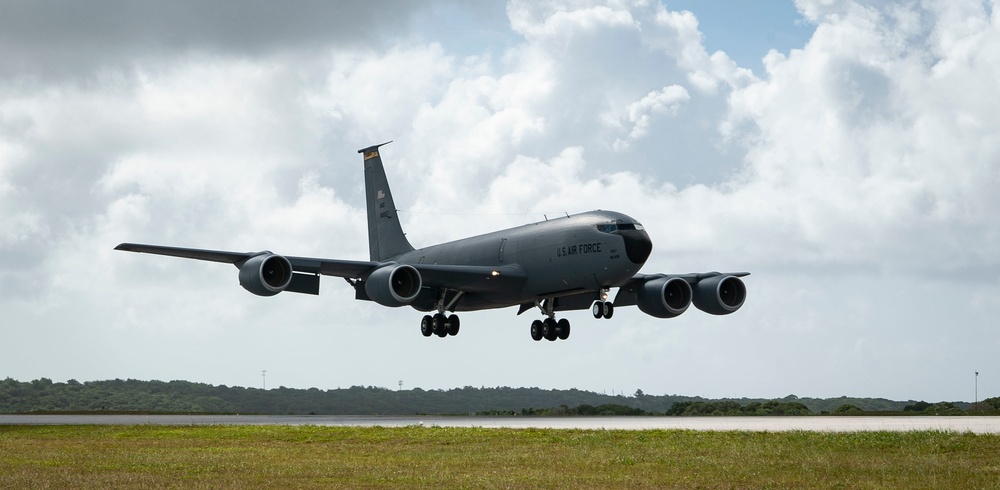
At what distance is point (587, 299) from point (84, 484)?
3148 cm

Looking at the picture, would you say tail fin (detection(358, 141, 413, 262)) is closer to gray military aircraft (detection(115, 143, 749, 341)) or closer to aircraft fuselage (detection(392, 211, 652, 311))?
gray military aircraft (detection(115, 143, 749, 341))

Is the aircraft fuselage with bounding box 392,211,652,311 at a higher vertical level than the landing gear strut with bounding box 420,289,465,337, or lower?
higher

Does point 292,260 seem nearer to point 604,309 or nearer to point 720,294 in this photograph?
point 604,309

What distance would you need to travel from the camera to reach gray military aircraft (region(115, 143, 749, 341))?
45500 mm

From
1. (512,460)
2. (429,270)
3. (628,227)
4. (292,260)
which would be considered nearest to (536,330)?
(429,270)

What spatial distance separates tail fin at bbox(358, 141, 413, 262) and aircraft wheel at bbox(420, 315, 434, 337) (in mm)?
9691

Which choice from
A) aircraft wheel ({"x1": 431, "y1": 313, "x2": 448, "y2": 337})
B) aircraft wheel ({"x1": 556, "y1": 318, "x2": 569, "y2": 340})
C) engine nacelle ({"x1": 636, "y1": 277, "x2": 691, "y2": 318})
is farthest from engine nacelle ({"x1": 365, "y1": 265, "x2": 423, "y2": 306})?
engine nacelle ({"x1": 636, "y1": 277, "x2": 691, "y2": 318})

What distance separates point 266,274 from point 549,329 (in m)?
14.1

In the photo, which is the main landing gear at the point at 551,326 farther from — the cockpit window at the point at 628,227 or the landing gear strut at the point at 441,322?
the cockpit window at the point at 628,227

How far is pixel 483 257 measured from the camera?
5141cm

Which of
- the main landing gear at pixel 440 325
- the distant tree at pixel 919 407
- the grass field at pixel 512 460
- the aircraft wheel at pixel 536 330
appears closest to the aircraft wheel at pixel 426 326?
the main landing gear at pixel 440 325

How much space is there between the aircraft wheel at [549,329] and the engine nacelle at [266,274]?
1284cm

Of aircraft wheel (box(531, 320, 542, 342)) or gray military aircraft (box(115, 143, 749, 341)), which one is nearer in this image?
gray military aircraft (box(115, 143, 749, 341))

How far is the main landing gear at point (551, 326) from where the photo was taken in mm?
52219
